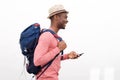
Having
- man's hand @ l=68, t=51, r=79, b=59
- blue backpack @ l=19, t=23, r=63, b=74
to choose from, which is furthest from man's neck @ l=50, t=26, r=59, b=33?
man's hand @ l=68, t=51, r=79, b=59

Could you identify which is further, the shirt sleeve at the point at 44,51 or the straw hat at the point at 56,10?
the straw hat at the point at 56,10

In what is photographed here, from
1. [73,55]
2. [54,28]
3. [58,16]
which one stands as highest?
[58,16]

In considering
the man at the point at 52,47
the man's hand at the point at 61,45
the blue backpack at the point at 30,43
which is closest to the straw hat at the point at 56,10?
the man at the point at 52,47

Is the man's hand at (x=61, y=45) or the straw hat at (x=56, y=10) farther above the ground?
the straw hat at (x=56, y=10)

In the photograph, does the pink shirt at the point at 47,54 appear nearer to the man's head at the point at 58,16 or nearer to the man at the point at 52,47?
the man at the point at 52,47

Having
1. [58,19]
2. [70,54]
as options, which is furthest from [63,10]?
[70,54]

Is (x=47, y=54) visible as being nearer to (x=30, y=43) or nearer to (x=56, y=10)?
(x=30, y=43)

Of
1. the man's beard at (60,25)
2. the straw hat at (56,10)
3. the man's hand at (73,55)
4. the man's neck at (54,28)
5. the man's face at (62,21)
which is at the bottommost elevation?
the man's hand at (73,55)

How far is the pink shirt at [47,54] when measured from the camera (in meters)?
7.92

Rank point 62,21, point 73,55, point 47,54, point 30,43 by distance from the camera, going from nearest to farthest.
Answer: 1. point 47,54
2. point 30,43
3. point 73,55
4. point 62,21

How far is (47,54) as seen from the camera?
313 inches

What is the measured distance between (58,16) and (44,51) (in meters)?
0.67

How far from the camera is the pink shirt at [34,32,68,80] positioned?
7922 millimetres

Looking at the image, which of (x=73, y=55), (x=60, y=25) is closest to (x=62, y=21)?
(x=60, y=25)
